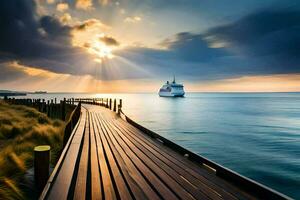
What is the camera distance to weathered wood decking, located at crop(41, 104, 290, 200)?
3797mm

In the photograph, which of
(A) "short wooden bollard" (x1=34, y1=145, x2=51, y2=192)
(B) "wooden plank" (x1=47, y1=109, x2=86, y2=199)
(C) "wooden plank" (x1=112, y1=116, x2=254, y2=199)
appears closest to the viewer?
(B) "wooden plank" (x1=47, y1=109, x2=86, y2=199)

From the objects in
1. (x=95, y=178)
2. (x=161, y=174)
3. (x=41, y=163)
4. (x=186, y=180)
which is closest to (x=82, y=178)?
(x=95, y=178)

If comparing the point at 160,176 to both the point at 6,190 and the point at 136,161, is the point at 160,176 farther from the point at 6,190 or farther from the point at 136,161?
the point at 6,190

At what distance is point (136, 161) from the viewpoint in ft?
19.3

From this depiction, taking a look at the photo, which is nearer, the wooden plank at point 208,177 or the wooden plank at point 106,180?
the wooden plank at point 106,180

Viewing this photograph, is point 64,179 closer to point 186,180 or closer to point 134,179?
point 134,179

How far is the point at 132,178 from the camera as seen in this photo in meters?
4.56

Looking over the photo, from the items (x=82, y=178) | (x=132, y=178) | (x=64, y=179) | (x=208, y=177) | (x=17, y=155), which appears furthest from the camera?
(x=17, y=155)

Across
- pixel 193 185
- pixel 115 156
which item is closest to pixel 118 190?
pixel 193 185

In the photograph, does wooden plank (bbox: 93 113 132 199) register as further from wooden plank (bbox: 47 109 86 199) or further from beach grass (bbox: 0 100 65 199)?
beach grass (bbox: 0 100 65 199)

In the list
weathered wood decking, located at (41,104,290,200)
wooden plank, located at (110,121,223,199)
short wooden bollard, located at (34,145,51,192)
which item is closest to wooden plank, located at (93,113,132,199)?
weathered wood decking, located at (41,104,290,200)

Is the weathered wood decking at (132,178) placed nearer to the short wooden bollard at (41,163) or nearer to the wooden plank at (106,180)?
the wooden plank at (106,180)

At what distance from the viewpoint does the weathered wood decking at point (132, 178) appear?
12.5ft

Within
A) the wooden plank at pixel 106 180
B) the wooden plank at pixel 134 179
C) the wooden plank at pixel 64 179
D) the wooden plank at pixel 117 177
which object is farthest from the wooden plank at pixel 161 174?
the wooden plank at pixel 64 179
